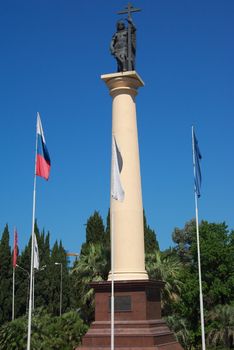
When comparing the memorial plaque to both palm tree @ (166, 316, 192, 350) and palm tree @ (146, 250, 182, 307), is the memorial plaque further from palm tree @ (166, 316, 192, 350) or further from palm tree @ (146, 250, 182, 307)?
palm tree @ (166, 316, 192, 350)

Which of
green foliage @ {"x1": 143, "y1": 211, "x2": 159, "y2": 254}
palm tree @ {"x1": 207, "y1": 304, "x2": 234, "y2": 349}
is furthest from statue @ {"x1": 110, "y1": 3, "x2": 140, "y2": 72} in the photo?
green foliage @ {"x1": 143, "y1": 211, "x2": 159, "y2": 254}

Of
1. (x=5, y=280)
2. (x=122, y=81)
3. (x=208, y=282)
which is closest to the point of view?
(x=122, y=81)

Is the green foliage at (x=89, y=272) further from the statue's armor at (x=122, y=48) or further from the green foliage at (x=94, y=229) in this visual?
the green foliage at (x=94, y=229)

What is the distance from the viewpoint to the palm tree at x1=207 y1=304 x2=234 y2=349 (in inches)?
1323

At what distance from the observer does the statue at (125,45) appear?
24.3 meters

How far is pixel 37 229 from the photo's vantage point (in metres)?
70.1

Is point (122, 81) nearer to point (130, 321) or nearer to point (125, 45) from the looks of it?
point (125, 45)

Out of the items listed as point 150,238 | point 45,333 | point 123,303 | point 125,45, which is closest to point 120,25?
point 125,45

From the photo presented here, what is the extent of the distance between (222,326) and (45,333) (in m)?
15.3

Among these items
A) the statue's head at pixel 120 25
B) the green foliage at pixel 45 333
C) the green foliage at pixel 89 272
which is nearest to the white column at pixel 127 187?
the statue's head at pixel 120 25

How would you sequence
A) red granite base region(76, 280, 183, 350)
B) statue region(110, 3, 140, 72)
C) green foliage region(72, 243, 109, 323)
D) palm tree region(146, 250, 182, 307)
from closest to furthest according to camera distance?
red granite base region(76, 280, 183, 350)
statue region(110, 3, 140, 72)
green foliage region(72, 243, 109, 323)
palm tree region(146, 250, 182, 307)

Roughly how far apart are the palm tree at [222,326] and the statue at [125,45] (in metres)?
19.3

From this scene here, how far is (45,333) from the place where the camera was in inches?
950

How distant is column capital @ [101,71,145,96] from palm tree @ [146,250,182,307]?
40.0 ft
